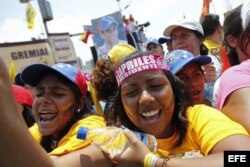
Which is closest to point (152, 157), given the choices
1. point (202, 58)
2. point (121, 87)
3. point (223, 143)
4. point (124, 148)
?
point (124, 148)

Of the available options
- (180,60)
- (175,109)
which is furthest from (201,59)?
(175,109)

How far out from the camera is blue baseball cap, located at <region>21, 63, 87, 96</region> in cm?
229

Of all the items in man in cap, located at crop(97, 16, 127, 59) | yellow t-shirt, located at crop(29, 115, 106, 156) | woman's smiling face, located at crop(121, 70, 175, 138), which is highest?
man in cap, located at crop(97, 16, 127, 59)

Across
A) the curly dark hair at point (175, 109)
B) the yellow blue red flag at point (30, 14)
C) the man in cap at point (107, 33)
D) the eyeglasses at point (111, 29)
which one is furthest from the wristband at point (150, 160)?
Answer: the yellow blue red flag at point (30, 14)

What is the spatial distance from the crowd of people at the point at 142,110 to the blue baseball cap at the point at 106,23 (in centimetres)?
446

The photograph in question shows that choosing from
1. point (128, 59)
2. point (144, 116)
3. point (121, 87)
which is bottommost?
point (144, 116)

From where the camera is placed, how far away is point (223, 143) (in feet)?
5.07

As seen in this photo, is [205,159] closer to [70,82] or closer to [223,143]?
[223,143]

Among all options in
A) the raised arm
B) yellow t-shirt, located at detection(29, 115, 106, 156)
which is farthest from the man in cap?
the raised arm

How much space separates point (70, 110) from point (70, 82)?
0.17 meters

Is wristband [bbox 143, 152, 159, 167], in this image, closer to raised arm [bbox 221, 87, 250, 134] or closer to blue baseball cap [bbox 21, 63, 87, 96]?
raised arm [bbox 221, 87, 250, 134]

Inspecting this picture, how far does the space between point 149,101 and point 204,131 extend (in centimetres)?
32

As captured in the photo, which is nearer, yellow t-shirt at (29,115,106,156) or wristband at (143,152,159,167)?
wristband at (143,152,159,167)

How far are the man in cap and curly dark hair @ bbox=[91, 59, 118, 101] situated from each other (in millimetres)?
3941
